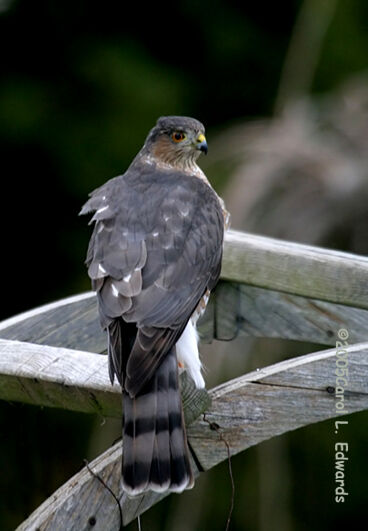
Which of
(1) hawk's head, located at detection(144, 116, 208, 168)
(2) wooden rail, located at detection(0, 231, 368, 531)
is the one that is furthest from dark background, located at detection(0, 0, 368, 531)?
(2) wooden rail, located at detection(0, 231, 368, 531)

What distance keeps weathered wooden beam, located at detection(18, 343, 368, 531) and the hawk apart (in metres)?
0.09

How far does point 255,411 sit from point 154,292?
0.52m

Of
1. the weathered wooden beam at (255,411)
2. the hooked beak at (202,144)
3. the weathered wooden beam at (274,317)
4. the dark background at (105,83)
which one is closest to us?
the weathered wooden beam at (255,411)

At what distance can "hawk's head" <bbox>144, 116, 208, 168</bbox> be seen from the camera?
3.81 metres

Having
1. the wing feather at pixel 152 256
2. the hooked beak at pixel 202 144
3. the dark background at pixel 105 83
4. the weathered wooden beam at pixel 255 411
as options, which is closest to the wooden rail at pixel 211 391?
the weathered wooden beam at pixel 255 411

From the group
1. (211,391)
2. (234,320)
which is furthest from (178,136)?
(211,391)

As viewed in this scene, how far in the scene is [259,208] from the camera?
3.93m

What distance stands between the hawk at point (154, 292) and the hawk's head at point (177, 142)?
198mm

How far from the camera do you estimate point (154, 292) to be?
2.76 metres

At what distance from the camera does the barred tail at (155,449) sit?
7.84ft

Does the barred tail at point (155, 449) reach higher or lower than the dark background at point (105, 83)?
higher

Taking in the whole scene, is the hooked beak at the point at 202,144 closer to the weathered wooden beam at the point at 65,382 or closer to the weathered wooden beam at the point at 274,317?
the weathered wooden beam at the point at 274,317

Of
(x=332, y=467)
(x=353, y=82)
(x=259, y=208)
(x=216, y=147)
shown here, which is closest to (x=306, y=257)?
(x=259, y=208)

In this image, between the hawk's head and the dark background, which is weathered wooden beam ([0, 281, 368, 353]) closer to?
the hawk's head
